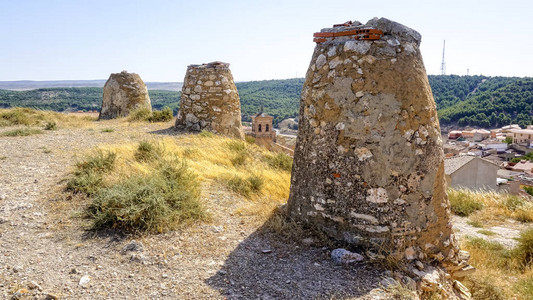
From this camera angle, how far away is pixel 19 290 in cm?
253

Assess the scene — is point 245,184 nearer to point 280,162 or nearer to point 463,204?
point 280,162

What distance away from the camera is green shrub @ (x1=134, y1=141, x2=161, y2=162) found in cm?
601

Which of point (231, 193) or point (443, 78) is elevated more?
point (443, 78)

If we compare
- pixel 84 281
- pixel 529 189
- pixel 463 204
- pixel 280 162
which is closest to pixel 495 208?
pixel 463 204

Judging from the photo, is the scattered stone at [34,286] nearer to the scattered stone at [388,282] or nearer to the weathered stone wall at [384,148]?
the weathered stone wall at [384,148]

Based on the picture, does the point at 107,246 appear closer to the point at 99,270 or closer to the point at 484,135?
the point at 99,270

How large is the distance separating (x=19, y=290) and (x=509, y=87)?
86127 millimetres

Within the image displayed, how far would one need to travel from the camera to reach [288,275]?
2949 millimetres

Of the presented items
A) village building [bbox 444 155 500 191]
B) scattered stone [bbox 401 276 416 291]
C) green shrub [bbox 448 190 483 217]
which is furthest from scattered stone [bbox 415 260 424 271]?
village building [bbox 444 155 500 191]

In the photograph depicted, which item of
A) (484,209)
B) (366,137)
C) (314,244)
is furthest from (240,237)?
(484,209)

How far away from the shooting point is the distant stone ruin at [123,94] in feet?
41.5

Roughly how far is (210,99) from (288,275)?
6851 mm

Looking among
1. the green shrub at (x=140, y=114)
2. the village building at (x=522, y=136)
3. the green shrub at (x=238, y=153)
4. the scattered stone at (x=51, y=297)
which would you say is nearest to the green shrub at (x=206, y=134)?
the green shrub at (x=238, y=153)

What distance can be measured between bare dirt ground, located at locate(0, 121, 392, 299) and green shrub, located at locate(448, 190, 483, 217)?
409 centimetres
